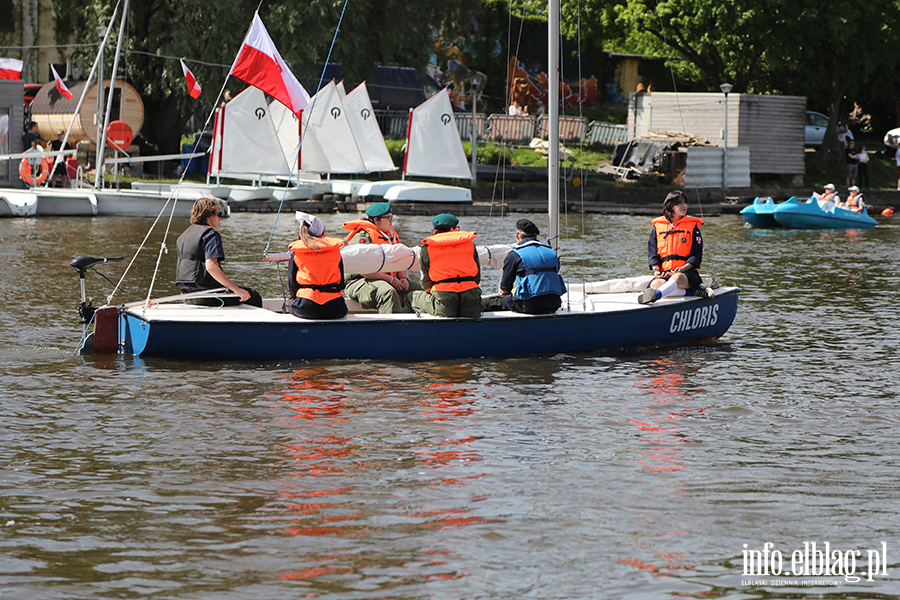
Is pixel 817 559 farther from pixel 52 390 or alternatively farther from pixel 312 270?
pixel 52 390

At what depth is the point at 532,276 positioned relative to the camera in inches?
462

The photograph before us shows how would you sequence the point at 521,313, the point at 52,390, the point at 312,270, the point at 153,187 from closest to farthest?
the point at 52,390
the point at 312,270
the point at 521,313
the point at 153,187

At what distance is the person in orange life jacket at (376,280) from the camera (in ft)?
39.7

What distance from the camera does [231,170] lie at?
1371 inches

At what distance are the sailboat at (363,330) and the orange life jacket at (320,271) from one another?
28 centimetres

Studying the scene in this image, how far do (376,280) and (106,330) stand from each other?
9.51 feet

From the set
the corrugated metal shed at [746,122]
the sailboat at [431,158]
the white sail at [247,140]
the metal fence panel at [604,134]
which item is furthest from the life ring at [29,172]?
the corrugated metal shed at [746,122]

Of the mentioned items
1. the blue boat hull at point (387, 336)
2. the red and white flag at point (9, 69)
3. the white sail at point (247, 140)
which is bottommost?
the blue boat hull at point (387, 336)

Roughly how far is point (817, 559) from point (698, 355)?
6404 mm

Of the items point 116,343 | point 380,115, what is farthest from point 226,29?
point 116,343

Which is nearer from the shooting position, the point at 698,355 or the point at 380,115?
the point at 698,355

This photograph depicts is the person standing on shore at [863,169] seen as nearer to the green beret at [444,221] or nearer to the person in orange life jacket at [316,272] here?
the green beret at [444,221]

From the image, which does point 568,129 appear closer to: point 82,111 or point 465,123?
point 465,123

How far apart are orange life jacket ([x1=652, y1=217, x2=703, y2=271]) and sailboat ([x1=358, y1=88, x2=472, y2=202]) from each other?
22.4 m
